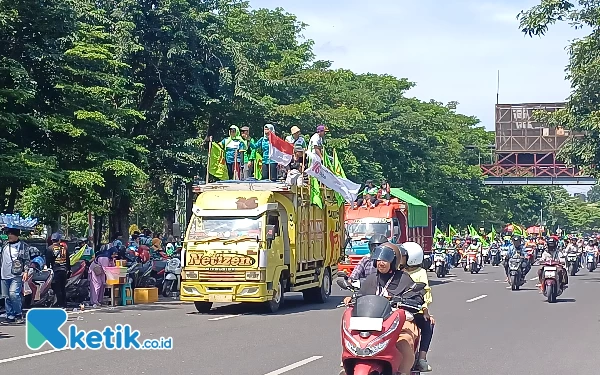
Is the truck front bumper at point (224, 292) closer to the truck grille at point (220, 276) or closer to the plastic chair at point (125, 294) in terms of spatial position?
the truck grille at point (220, 276)

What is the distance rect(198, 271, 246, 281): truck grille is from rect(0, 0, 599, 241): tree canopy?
15.2 feet

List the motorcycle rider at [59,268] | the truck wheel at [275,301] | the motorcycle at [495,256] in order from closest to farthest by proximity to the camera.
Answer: the truck wheel at [275,301] → the motorcycle rider at [59,268] → the motorcycle at [495,256]

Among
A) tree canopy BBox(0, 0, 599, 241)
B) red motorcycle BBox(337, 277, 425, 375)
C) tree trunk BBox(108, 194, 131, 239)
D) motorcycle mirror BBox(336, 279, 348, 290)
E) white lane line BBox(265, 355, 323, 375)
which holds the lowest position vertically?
white lane line BBox(265, 355, 323, 375)

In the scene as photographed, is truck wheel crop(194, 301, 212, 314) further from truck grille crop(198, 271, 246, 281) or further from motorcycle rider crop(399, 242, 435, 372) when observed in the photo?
motorcycle rider crop(399, 242, 435, 372)

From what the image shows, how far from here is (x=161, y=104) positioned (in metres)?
32.7

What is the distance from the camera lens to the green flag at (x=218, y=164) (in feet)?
68.4

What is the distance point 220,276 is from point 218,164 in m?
3.99

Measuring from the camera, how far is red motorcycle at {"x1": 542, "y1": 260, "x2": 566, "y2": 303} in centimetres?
2136

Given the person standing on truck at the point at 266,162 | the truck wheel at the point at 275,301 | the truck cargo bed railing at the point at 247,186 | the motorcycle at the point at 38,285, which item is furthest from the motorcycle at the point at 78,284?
the person standing on truck at the point at 266,162

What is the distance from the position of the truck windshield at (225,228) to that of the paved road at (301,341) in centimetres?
161

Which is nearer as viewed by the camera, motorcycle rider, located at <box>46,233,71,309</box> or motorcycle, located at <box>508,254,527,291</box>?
motorcycle rider, located at <box>46,233,71,309</box>

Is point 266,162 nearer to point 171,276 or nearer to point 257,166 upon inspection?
point 257,166

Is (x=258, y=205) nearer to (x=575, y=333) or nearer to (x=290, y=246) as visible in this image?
(x=290, y=246)

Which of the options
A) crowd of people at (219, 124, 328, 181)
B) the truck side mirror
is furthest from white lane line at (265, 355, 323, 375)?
crowd of people at (219, 124, 328, 181)
